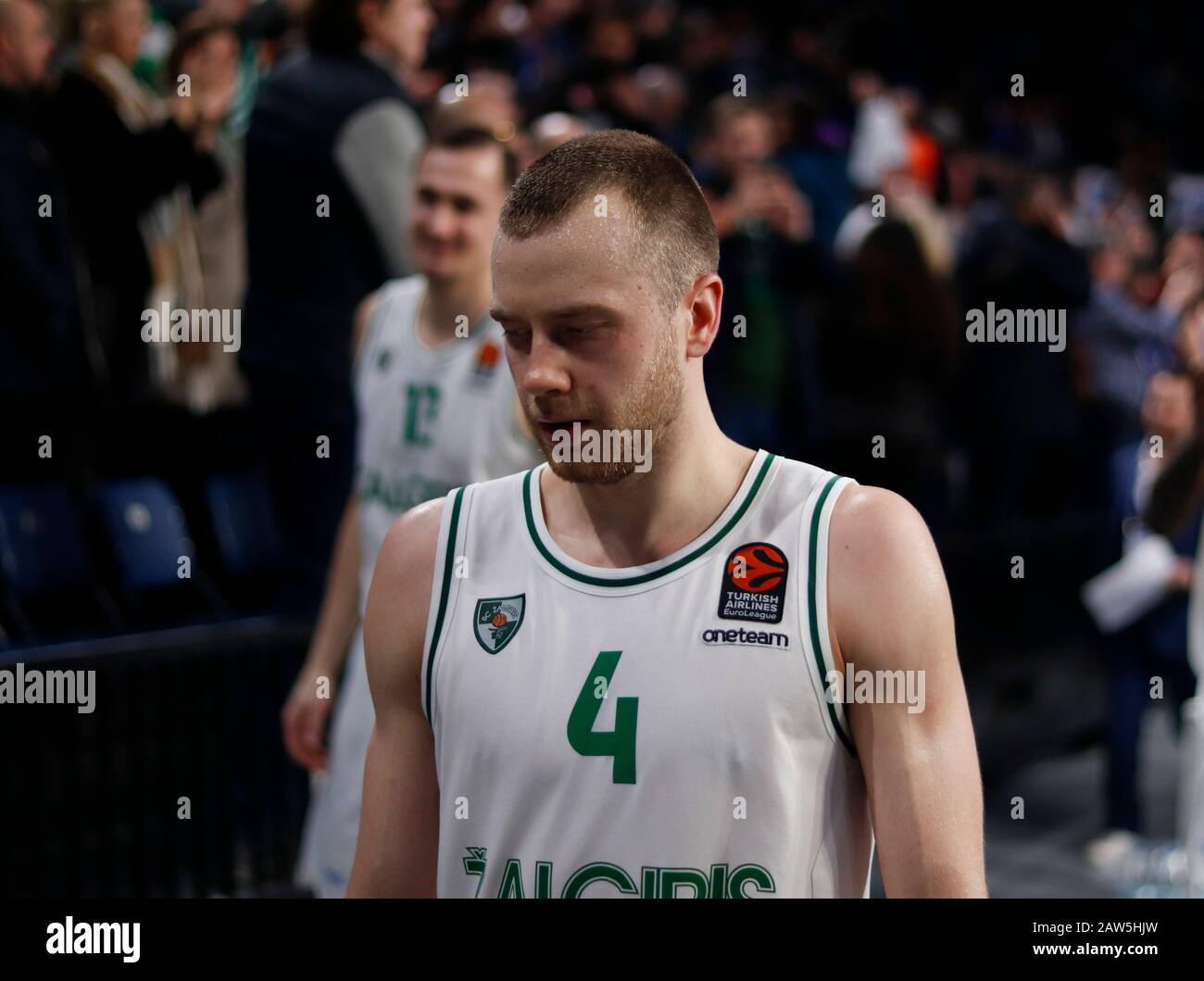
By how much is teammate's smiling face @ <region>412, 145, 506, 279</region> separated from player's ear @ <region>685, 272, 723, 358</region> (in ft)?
5.61

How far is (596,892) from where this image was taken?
7.23ft

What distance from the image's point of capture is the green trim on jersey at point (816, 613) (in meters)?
2.16

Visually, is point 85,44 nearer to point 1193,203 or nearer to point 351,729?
point 351,729

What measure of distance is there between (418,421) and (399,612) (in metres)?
1.63

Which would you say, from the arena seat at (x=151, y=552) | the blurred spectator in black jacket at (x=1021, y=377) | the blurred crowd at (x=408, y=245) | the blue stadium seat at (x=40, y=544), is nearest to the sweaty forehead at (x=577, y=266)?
the blurred crowd at (x=408, y=245)

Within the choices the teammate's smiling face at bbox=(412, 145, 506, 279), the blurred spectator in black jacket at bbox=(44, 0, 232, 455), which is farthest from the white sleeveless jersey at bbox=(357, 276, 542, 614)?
the blurred spectator in black jacket at bbox=(44, 0, 232, 455)

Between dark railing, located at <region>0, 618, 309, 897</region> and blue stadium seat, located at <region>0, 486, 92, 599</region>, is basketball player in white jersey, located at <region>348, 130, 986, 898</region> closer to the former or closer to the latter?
dark railing, located at <region>0, 618, 309, 897</region>

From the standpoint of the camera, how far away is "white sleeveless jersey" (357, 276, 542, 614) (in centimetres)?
382

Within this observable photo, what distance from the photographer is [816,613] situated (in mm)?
2178

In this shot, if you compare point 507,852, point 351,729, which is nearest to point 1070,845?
point 351,729

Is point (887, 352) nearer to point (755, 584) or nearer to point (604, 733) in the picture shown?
point (755, 584)

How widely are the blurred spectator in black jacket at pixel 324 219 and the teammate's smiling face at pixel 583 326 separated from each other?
2.80m

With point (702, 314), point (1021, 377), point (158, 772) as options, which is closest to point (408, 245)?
point (158, 772)
